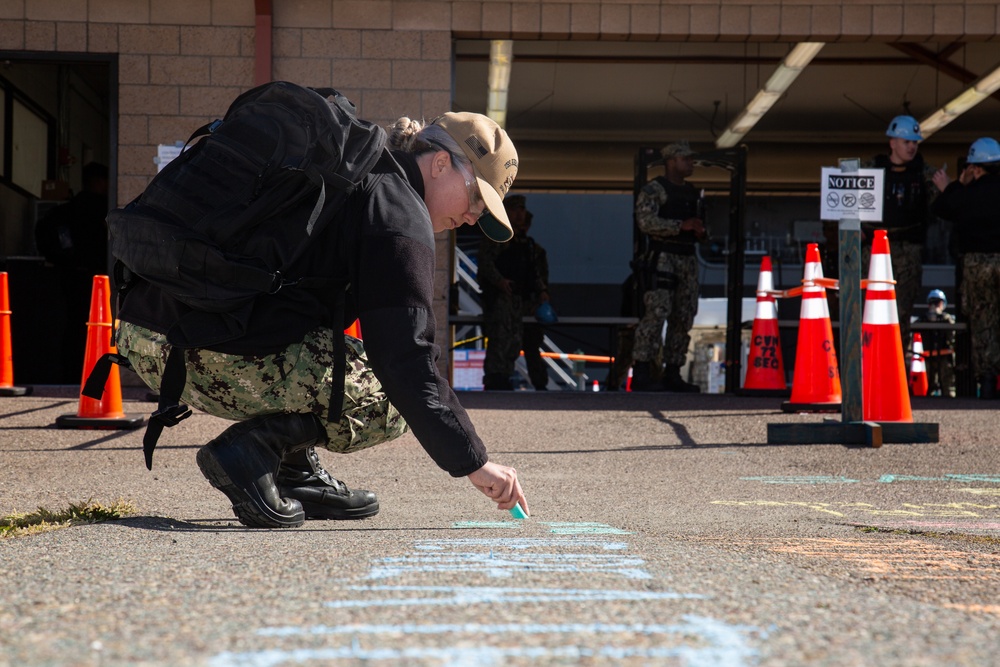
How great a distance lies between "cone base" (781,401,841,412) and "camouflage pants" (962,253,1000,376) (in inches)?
125

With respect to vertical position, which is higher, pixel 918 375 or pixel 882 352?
pixel 882 352

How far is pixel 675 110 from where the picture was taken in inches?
777

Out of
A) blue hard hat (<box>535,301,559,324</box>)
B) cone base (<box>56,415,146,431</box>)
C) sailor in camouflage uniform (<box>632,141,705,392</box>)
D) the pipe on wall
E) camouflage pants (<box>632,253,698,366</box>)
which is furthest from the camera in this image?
blue hard hat (<box>535,301,559,324</box>)

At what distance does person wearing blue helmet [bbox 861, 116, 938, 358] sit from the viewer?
33.3 feet

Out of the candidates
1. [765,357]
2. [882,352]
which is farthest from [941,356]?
[882,352]

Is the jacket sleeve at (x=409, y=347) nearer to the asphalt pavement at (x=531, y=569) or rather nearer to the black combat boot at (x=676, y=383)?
the asphalt pavement at (x=531, y=569)

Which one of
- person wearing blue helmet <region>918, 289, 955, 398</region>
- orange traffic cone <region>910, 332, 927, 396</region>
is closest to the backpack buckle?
person wearing blue helmet <region>918, 289, 955, 398</region>

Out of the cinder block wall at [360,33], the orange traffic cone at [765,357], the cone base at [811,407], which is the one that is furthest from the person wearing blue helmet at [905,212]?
the cone base at [811,407]

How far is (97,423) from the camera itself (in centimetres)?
620

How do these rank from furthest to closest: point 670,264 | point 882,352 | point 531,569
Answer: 1. point 670,264
2. point 882,352
3. point 531,569

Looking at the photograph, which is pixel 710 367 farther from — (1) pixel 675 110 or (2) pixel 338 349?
(2) pixel 338 349

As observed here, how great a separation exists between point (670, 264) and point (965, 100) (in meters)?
7.00

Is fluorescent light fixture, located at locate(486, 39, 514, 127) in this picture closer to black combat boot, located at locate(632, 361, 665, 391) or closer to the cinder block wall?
the cinder block wall

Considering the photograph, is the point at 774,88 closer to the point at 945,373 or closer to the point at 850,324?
the point at 945,373
